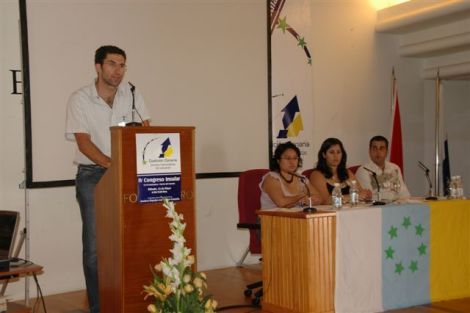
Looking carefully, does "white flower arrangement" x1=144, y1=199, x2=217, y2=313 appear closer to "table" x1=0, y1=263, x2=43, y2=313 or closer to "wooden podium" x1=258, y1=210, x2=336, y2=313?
"table" x1=0, y1=263, x2=43, y2=313

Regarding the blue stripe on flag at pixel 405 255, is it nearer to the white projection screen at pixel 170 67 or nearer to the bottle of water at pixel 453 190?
the bottle of water at pixel 453 190

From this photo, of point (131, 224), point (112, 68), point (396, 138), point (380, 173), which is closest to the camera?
point (131, 224)

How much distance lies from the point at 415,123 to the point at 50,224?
4.57 metres

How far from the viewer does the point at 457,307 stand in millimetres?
4617

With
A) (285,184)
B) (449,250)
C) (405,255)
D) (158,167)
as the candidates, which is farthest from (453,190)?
Answer: (158,167)

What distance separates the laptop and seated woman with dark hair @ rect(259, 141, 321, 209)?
6.33 feet

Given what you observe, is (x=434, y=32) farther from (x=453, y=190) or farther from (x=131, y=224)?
(x=131, y=224)

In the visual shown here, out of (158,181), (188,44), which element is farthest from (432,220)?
(188,44)

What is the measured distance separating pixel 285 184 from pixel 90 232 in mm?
1705

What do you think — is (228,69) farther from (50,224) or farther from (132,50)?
(50,224)

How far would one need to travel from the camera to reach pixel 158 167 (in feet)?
11.6

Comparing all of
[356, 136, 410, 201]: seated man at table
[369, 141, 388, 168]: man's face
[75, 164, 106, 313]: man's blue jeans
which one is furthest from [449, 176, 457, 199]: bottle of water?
[75, 164, 106, 313]: man's blue jeans

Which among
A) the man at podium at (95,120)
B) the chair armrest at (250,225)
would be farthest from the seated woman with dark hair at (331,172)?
the man at podium at (95,120)

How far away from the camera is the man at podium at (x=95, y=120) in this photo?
388 centimetres
